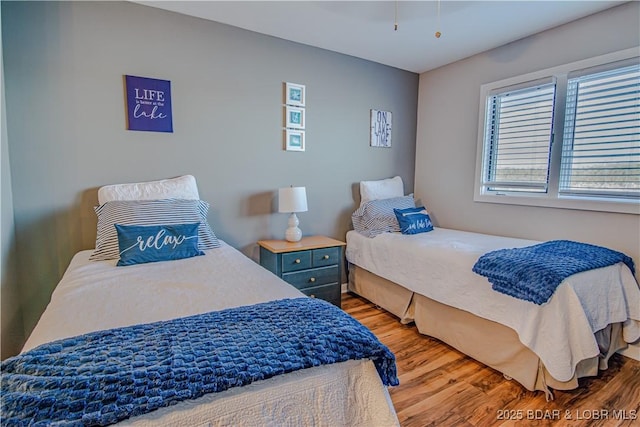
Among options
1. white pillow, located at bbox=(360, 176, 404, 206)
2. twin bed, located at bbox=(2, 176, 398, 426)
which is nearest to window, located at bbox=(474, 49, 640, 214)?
white pillow, located at bbox=(360, 176, 404, 206)

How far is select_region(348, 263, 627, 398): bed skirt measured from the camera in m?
1.76

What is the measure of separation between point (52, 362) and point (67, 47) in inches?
82.0

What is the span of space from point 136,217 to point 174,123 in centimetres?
85

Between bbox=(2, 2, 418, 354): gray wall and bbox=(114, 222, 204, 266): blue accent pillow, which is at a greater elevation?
bbox=(2, 2, 418, 354): gray wall

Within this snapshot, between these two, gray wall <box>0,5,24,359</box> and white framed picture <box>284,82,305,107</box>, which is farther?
white framed picture <box>284,82,305,107</box>

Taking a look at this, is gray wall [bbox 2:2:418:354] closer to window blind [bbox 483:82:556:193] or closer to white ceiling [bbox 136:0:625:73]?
white ceiling [bbox 136:0:625:73]

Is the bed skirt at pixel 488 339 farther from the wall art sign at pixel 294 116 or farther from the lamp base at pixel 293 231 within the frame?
the wall art sign at pixel 294 116

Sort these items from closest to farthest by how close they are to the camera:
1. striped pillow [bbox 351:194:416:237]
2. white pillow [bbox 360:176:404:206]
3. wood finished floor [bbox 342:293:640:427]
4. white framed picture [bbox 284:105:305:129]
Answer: wood finished floor [bbox 342:293:640:427] < white framed picture [bbox 284:105:305:129] < striped pillow [bbox 351:194:416:237] < white pillow [bbox 360:176:404:206]

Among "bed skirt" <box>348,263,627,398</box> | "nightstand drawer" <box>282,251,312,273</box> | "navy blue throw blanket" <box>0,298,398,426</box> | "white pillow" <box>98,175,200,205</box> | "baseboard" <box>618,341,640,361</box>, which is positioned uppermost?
"white pillow" <box>98,175,200,205</box>

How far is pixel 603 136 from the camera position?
2.25 metres

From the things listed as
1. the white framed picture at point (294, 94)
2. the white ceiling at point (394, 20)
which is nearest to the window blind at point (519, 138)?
the white ceiling at point (394, 20)

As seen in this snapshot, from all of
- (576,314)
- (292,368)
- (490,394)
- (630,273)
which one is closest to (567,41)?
(630,273)

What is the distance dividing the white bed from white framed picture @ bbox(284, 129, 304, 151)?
3.58 feet

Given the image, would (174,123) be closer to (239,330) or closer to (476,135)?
(239,330)
